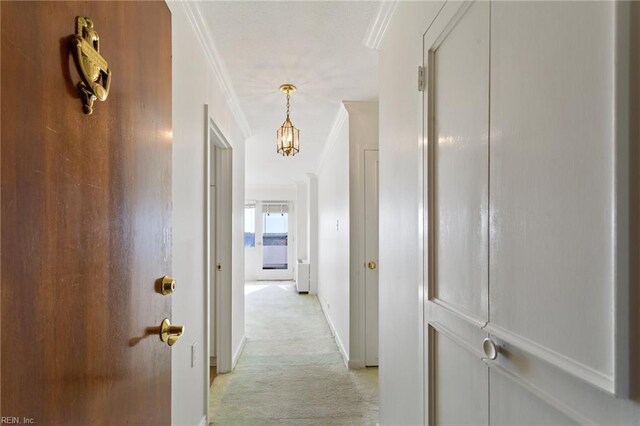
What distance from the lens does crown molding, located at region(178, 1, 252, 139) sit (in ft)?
5.97

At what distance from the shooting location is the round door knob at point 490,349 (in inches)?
34.6

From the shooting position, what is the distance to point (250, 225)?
8906mm

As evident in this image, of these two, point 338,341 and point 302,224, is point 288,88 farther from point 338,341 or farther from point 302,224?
point 302,224

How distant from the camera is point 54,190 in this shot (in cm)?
61

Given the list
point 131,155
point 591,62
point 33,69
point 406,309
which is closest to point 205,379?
point 406,309

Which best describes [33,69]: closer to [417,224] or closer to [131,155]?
[131,155]

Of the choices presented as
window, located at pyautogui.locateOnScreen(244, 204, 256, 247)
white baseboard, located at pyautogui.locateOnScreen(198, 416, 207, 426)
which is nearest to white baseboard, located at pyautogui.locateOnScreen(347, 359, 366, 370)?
white baseboard, located at pyautogui.locateOnScreen(198, 416, 207, 426)

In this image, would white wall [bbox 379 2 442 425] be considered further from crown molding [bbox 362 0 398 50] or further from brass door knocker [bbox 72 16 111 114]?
brass door knocker [bbox 72 16 111 114]

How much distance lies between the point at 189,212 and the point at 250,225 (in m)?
7.06

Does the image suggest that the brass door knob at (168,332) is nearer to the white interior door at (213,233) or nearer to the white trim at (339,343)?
the white interior door at (213,233)

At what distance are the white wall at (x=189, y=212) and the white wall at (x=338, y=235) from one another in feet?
4.89

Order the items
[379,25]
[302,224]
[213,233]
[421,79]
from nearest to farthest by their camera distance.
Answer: [421,79] → [379,25] → [213,233] → [302,224]

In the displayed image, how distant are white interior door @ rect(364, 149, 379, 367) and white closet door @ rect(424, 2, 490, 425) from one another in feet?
6.40

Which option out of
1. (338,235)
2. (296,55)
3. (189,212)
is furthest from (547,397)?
(338,235)
